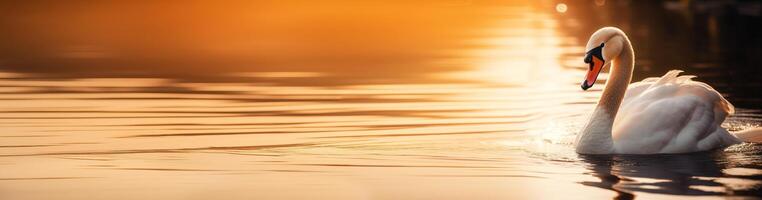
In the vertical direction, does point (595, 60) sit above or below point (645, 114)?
above

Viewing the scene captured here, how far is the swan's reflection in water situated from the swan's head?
0.85 metres

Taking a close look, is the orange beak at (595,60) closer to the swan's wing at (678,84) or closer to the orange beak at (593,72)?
the orange beak at (593,72)

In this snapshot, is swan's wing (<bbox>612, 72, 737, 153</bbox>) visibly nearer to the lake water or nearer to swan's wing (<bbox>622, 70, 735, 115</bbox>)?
swan's wing (<bbox>622, 70, 735, 115</bbox>)

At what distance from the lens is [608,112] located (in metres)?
14.8

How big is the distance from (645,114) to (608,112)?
0.35 meters

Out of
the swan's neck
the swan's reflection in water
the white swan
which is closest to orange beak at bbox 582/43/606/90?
the white swan

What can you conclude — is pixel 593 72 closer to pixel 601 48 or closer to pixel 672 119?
pixel 601 48

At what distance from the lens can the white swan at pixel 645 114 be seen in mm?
14656

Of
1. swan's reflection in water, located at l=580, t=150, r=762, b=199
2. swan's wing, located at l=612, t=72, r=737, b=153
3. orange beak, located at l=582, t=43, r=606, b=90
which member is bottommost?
swan's reflection in water, located at l=580, t=150, r=762, b=199

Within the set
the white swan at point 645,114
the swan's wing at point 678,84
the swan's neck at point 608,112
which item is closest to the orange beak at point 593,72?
the white swan at point 645,114

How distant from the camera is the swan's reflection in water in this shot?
12.4 m

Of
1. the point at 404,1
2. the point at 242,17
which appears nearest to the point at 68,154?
the point at 242,17

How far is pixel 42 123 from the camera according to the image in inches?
685

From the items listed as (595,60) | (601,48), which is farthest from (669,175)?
(601,48)
